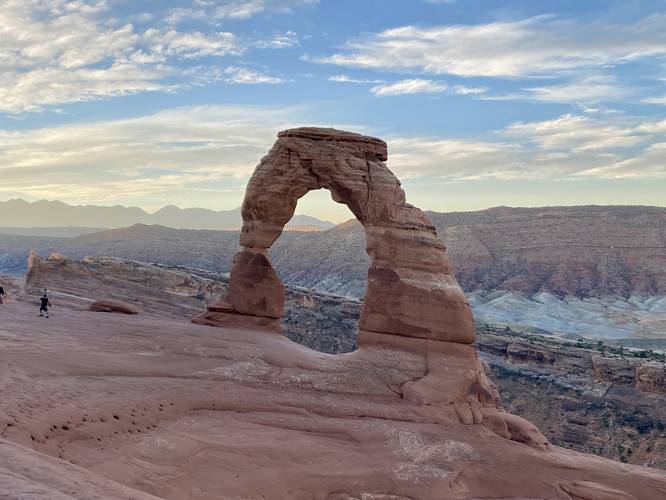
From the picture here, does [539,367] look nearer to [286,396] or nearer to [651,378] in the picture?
[651,378]

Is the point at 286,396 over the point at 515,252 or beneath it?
beneath

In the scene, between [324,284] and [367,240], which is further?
[324,284]

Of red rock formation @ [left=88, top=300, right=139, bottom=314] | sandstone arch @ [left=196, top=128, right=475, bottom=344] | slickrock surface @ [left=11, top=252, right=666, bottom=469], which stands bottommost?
slickrock surface @ [left=11, top=252, right=666, bottom=469]

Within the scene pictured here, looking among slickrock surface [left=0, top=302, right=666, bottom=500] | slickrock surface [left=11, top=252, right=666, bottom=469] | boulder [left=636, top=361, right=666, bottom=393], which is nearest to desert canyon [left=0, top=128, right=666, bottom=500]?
slickrock surface [left=0, top=302, right=666, bottom=500]

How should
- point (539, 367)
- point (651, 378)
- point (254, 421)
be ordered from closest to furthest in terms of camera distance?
point (254, 421) → point (651, 378) → point (539, 367)

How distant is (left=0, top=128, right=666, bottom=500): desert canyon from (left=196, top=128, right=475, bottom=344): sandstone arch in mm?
54

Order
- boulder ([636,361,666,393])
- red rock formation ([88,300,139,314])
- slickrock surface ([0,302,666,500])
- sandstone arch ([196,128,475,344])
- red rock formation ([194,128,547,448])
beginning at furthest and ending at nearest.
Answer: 1. boulder ([636,361,666,393])
2. red rock formation ([88,300,139,314])
3. sandstone arch ([196,128,475,344])
4. red rock formation ([194,128,547,448])
5. slickrock surface ([0,302,666,500])

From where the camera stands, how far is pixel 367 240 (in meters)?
22.2

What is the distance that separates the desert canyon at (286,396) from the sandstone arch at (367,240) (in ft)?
0.18

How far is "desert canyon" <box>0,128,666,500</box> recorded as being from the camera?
12328 millimetres

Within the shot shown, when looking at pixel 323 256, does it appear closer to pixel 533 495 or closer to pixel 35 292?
pixel 35 292

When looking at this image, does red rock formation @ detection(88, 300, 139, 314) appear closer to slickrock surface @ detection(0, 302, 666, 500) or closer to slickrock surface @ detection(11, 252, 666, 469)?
slickrock surface @ detection(0, 302, 666, 500)

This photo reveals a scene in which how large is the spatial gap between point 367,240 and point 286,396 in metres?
7.11

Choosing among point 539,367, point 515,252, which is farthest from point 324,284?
point 539,367
